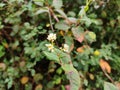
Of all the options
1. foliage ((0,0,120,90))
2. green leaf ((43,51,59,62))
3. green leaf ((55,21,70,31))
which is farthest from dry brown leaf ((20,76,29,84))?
green leaf ((43,51,59,62))

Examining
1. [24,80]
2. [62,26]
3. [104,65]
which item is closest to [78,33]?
[62,26]

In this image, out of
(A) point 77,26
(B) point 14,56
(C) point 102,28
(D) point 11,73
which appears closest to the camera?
(A) point 77,26

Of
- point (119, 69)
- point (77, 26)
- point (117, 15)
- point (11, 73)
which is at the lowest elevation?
point (119, 69)

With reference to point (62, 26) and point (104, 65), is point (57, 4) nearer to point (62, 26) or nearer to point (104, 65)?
point (62, 26)

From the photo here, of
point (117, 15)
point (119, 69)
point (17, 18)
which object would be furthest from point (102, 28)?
point (17, 18)

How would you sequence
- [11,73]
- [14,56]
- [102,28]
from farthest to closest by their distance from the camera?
[102,28] < [14,56] < [11,73]

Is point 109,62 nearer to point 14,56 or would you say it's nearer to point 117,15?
point 117,15

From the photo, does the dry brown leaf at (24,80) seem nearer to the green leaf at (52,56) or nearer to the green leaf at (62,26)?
the green leaf at (62,26)

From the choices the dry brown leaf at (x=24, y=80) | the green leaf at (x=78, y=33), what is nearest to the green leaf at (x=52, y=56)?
the green leaf at (x=78, y=33)

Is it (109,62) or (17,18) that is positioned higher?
(17,18)
